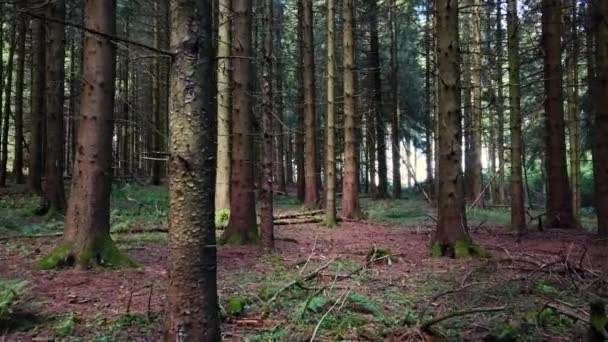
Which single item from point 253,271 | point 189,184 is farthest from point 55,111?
point 189,184

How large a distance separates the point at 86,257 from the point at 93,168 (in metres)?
Answer: 1.20

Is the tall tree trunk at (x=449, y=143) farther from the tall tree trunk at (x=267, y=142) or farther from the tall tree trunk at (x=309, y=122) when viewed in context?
the tall tree trunk at (x=309, y=122)

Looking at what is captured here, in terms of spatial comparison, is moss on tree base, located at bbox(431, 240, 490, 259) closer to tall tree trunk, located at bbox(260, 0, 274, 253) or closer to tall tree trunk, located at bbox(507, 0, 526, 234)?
tall tree trunk, located at bbox(260, 0, 274, 253)

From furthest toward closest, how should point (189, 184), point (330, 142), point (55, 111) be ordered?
1. point (330, 142)
2. point (55, 111)
3. point (189, 184)

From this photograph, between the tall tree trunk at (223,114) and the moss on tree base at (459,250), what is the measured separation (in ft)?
17.6

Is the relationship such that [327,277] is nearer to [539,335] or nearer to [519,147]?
[539,335]

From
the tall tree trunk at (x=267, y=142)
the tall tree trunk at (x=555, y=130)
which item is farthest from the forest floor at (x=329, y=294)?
the tall tree trunk at (x=555, y=130)

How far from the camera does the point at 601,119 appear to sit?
32.4ft

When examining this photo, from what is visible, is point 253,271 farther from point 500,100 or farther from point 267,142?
point 500,100

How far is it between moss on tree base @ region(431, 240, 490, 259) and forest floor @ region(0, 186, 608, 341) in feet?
0.51

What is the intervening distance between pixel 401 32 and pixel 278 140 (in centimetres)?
1031

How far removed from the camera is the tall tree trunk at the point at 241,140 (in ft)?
32.0

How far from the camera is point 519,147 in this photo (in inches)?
450

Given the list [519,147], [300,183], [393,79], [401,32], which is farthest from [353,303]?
[401,32]
